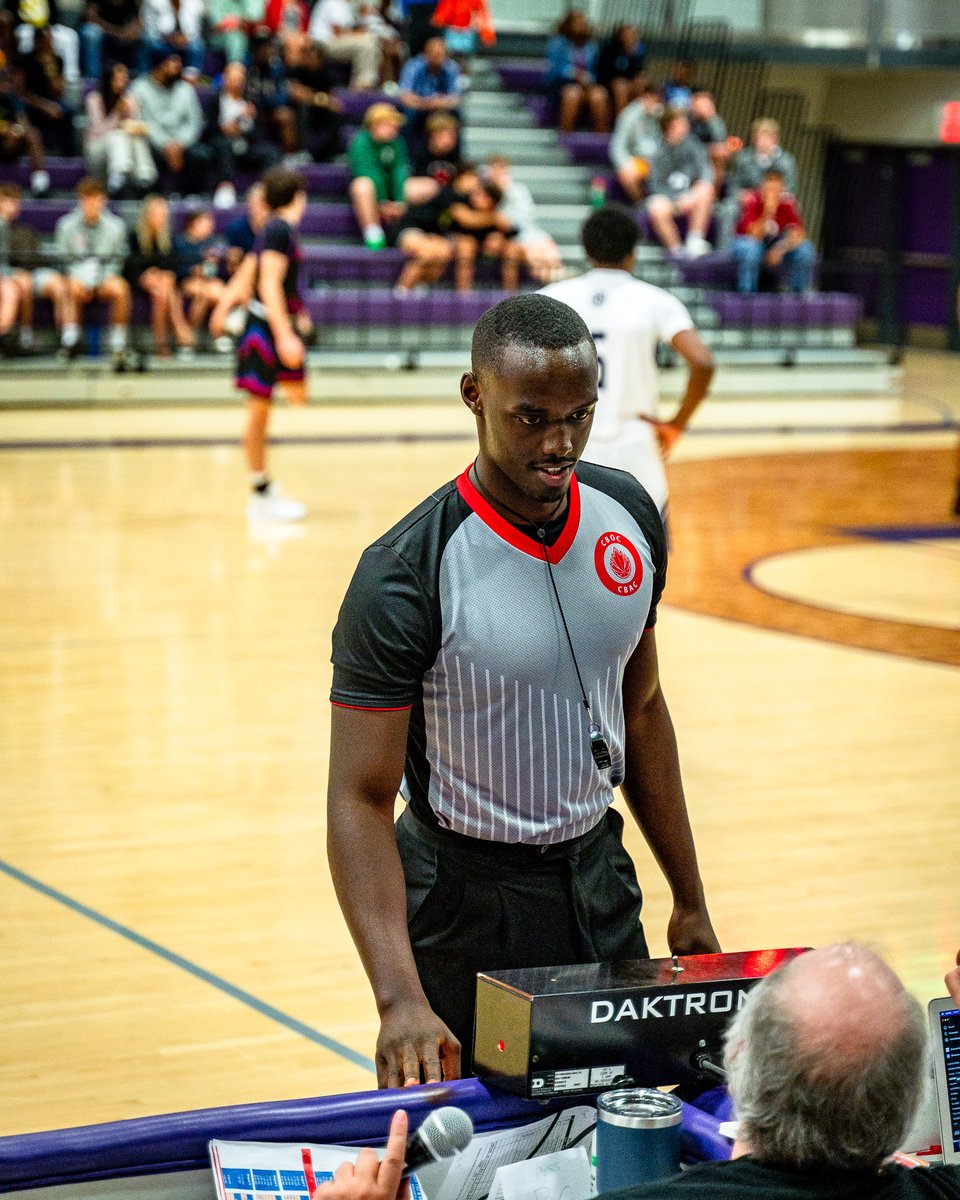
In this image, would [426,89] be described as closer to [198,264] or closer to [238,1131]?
[198,264]

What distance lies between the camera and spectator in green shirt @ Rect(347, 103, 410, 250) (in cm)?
1764

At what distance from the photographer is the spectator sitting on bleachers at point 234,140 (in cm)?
1778

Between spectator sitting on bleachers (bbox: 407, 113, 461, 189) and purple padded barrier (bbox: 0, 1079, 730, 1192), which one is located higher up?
spectator sitting on bleachers (bbox: 407, 113, 461, 189)

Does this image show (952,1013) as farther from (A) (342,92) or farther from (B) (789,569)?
(A) (342,92)

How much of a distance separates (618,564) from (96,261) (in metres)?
13.7

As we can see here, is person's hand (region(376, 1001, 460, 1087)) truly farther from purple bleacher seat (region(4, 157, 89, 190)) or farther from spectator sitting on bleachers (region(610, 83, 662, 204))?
spectator sitting on bleachers (region(610, 83, 662, 204))

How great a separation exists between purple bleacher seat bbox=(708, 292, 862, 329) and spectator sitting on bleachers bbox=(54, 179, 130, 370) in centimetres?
608

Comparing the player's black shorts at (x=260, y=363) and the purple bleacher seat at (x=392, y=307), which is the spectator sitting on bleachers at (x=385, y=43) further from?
the player's black shorts at (x=260, y=363)

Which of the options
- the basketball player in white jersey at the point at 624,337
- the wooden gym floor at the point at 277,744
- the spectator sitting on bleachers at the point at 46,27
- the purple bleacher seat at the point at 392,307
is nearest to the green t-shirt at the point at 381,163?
the purple bleacher seat at the point at 392,307

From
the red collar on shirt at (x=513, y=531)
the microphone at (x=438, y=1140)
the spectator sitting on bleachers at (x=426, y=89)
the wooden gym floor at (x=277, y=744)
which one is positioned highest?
the spectator sitting on bleachers at (x=426, y=89)

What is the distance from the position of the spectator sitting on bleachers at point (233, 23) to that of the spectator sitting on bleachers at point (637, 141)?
3.86 meters

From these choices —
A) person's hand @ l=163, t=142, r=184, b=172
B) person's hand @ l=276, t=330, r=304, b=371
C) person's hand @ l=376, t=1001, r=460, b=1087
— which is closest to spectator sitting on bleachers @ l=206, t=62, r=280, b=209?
person's hand @ l=163, t=142, r=184, b=172

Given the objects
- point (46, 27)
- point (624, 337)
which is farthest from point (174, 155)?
point (624, 337)

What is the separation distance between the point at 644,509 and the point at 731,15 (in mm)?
21247
